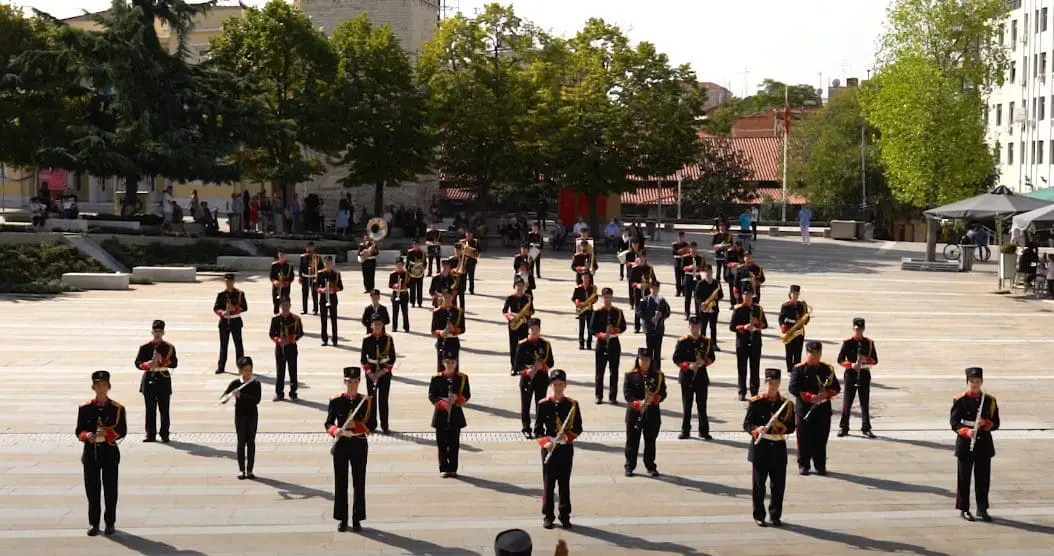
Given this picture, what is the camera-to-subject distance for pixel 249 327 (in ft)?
87.1

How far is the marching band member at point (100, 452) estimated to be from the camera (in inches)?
499

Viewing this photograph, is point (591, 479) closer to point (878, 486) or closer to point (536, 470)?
point (536, 470)

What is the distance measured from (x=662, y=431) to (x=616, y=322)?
2.25m

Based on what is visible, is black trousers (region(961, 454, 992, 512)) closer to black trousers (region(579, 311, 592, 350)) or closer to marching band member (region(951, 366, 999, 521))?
marching band member (region(951, 366, 999, 521))

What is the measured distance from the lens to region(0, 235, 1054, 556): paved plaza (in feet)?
41.7

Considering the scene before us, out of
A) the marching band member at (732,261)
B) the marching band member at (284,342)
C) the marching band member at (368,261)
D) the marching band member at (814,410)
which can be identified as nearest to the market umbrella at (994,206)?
the marching band member at (732,261)

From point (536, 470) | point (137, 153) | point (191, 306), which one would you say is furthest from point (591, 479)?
point (137, 153)

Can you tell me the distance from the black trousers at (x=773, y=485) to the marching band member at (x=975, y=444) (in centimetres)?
200

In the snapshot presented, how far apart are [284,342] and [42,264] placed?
1859cm

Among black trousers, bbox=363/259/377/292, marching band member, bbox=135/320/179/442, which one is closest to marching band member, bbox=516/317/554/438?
marching band member, bbox=135/320/179/442

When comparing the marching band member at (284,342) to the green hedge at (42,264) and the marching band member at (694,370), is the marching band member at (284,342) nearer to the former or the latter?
the marching band member at (694,370)

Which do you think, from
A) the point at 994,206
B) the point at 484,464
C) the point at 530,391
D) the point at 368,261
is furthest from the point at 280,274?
the point at 994,206

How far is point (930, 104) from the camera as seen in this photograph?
44.7 m

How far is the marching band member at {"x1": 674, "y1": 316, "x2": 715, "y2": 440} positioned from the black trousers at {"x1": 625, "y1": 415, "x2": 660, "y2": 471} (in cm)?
195
